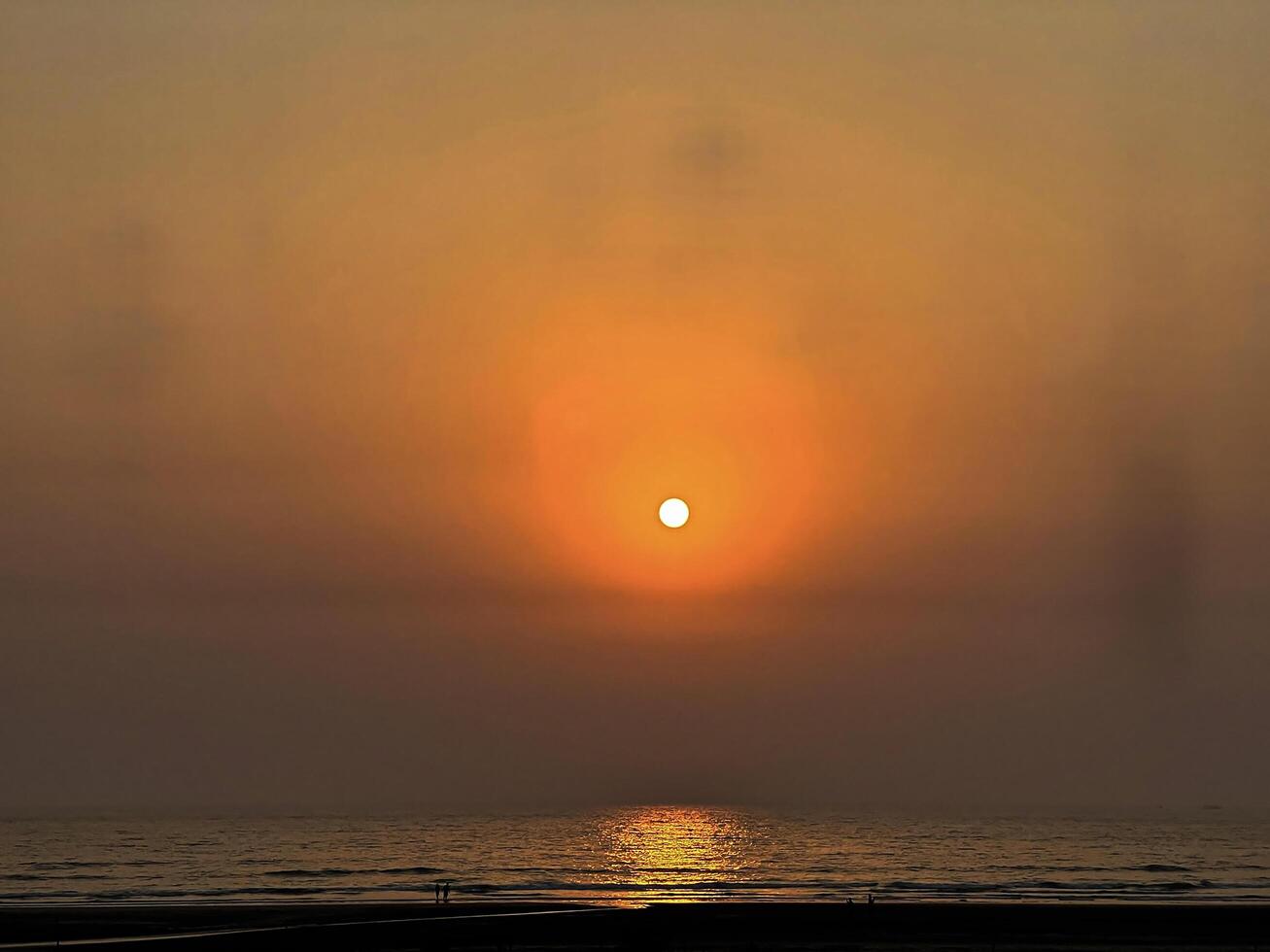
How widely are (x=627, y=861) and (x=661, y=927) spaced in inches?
2475

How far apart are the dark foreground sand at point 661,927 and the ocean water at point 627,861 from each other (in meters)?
13.0

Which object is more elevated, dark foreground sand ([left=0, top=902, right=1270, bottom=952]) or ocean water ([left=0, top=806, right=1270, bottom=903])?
ocean water ([left=0, top=806, right=1270, bottom=903])

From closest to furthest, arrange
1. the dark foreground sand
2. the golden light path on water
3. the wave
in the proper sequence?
the dark foreground sand, the golden light path on water, the wave

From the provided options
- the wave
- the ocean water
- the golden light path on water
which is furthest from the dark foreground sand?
the wave

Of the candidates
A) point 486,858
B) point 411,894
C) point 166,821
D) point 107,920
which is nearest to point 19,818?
point 166,821

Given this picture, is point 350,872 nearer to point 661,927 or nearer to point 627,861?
point 627,861

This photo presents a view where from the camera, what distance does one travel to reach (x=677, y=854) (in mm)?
105375

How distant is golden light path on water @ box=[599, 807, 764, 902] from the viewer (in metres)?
71.3

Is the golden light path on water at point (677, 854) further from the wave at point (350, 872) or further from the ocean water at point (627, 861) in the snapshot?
the wave at point (350, 872)

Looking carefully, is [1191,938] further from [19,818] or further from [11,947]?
[19,818]

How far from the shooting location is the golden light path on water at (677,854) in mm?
71312

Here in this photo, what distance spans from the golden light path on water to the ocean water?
0.80 feet

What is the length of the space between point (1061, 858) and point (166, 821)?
118452 millimetres

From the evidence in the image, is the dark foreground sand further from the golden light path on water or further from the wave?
the wave
